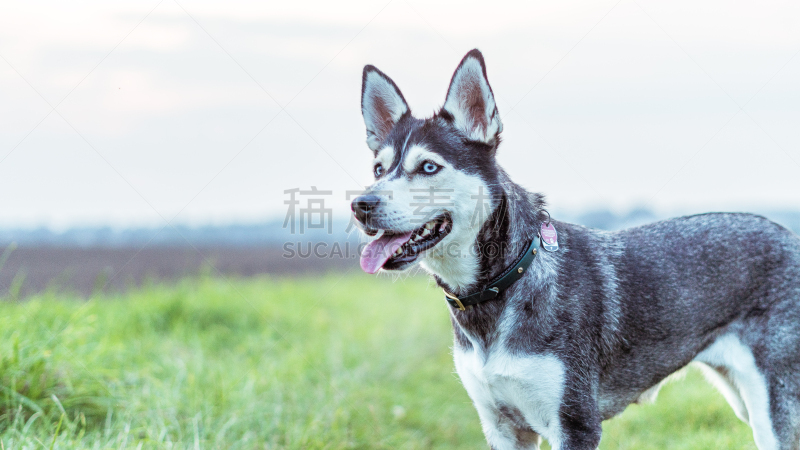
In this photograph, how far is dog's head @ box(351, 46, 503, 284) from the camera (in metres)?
3.31

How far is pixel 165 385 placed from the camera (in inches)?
203

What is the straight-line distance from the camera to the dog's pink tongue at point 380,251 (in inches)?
131

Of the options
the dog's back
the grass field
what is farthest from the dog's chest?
the grass field

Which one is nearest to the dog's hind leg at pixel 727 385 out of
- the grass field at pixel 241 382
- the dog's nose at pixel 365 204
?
the grass field at pixel 241 382

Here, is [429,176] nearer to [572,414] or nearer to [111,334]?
[572,414]

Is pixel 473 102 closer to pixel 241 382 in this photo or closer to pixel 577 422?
pixel 577 422

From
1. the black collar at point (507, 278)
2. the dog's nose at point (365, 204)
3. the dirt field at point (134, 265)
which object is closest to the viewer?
the dog's nose at point (365, 204)

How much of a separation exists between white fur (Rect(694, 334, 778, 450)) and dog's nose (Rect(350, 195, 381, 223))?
2369 millimetres

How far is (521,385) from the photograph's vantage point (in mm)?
3332

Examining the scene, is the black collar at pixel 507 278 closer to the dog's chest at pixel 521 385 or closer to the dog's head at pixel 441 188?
the dog's head at pixel 441 188

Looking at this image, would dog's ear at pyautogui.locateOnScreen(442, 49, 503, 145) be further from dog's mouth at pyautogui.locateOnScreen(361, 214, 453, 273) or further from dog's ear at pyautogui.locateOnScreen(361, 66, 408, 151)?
dog's mouth at pyautogui.locateOnScreen(361, 214, 453, 273)

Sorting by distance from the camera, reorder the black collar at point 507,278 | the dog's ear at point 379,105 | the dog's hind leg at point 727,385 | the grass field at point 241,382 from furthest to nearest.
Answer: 1. the grass field at point 241,382
2. the dog's hind leg at point 727,385
3. the dog's ear at point 379,105
4. the black collar at point 507,278

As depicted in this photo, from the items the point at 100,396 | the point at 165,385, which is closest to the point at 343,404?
the point at 165,385

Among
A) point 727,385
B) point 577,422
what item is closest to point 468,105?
point 577,422
